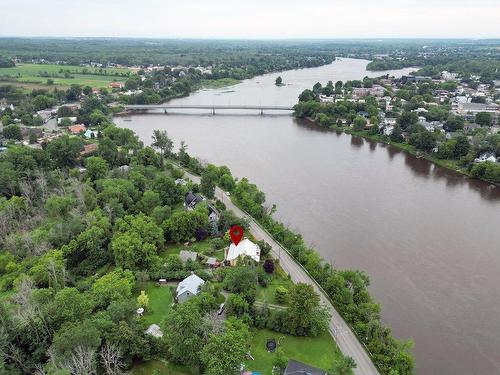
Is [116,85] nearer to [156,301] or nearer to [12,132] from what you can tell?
[12,132]

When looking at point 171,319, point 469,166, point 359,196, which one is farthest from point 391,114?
point 171,319

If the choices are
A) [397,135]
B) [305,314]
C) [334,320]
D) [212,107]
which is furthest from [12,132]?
[397,135]

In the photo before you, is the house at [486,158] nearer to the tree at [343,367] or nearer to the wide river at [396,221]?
the wide river at [396,221]

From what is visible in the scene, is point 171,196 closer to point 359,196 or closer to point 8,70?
point 359,196

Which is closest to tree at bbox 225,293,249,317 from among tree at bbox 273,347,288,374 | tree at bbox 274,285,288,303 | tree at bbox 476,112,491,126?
tree at bbox 274,285,288,303

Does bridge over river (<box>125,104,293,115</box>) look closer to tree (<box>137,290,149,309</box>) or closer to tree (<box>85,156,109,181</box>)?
tree (<box>85,156,109,181</box>)
